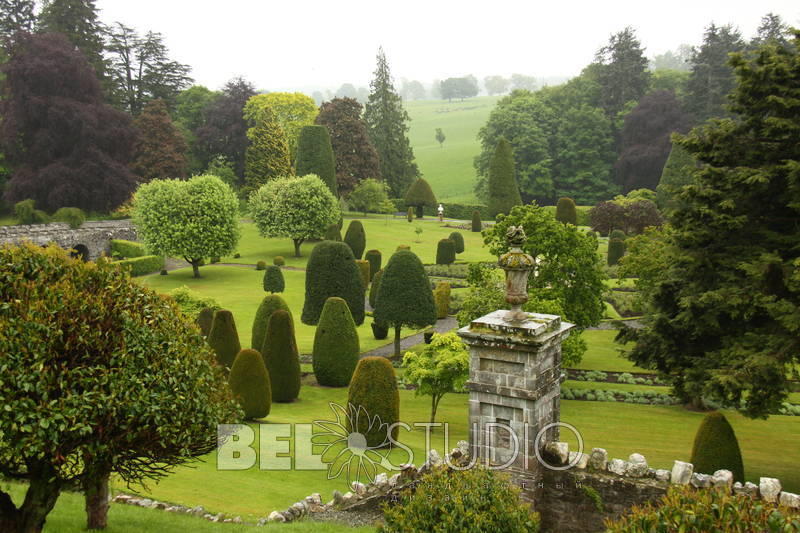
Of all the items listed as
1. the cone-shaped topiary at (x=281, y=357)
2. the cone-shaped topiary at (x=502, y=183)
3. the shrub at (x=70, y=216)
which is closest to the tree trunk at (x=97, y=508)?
the cone-shaped topiary at (x=281, y=357)

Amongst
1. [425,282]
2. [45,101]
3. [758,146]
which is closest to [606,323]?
[425,282]

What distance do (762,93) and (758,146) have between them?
4.11ft

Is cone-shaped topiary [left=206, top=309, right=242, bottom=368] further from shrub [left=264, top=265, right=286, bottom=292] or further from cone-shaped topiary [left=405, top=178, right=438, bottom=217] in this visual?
cone-shaped topiary [left=405, top=178, right=438, bottom=217]

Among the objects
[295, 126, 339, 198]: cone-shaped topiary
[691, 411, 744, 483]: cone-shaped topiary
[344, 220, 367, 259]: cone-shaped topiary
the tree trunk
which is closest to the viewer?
the tree trunk

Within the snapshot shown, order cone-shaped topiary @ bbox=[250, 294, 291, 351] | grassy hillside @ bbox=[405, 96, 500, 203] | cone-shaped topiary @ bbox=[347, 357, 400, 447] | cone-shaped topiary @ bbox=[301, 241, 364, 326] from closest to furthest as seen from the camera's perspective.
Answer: cone-shaped topiary @ bbox=[347, 357, 400, 447] < cone-shaped topiary @ bbox=[250, 294, 291, 351] < cone-shaped topiary @ bbox=[301, 241, 364, 326] < grassy hillside @ bbox=[405, 96, 500, 203]

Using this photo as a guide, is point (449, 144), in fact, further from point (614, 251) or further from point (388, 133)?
point (614, 251)

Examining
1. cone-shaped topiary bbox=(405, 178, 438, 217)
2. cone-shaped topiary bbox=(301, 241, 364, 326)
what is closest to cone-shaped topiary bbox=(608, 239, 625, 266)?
cone-shaped topiary bbox=(301, 241, 364, 326)

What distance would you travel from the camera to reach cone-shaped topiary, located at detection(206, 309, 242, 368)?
26.4 m

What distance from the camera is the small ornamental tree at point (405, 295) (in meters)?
31.8

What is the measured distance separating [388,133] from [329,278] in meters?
A: 48.9

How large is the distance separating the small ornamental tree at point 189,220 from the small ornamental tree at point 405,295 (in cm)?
2051

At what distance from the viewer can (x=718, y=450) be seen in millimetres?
14695

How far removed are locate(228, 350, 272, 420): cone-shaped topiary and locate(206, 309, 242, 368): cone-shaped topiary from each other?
3.94 meters

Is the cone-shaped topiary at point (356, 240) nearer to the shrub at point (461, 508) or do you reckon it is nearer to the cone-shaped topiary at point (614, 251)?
the cone-shaped topiary at point (614, 251)
